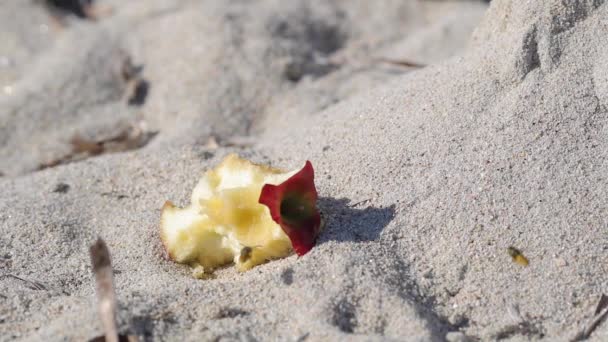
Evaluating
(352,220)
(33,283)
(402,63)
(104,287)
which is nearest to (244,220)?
(352,220)

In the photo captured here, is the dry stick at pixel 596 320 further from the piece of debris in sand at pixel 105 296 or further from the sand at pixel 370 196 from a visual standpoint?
the piece of debris in sand at pixel 105 296

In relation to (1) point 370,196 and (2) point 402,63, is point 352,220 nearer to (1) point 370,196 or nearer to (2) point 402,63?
(1) point 370,196

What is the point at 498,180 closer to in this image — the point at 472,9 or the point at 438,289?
the point at 438,289

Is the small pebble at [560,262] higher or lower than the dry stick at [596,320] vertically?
higher

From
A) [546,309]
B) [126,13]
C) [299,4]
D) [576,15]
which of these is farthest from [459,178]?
[126,13]

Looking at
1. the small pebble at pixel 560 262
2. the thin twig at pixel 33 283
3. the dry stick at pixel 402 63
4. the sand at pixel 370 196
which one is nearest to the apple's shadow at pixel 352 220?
the sand at pixel 370 196
